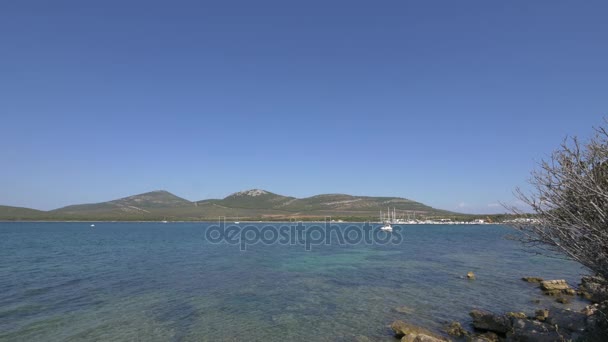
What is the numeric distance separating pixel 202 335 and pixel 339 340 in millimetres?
7582

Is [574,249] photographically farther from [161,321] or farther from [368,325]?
[161,321]

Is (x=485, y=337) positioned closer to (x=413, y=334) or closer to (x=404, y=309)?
(x=413, y=334)

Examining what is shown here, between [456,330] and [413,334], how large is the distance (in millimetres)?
3696

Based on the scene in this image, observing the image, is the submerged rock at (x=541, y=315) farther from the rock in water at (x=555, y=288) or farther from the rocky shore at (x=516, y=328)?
the rock in water at (x=555, y=288)

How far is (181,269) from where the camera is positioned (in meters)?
44.8

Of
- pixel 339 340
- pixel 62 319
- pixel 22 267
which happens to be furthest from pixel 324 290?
pixel 22 267

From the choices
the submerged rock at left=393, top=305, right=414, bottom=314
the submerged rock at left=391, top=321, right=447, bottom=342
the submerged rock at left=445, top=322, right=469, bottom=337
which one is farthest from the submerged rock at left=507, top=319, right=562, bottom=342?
the submerged rock at left=393, top=305, right=414, bottom=314

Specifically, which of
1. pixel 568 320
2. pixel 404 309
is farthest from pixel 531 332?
pixel 404 309

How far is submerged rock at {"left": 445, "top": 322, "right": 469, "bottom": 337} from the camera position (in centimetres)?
1976

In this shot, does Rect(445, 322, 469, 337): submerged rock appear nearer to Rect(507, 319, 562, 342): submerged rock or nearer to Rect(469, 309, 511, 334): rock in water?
Rect(469, 309, 511, 334): rock in water

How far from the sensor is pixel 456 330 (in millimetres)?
20094

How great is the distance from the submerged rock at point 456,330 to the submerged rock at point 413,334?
3.89 feet

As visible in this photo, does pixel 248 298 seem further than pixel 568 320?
Yes

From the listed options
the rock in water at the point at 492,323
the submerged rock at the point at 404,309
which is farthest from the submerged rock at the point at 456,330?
the submerged rock at the point at 404,309
